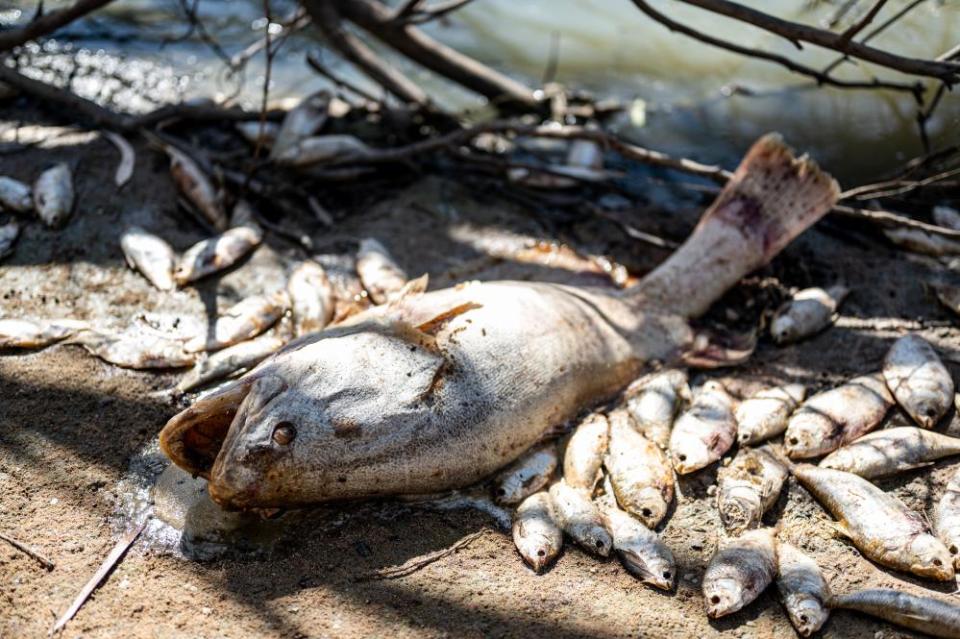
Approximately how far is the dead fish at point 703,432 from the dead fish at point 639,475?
0.09 metres

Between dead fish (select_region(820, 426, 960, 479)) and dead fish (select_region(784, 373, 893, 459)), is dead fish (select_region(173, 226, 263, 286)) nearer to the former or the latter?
dead fish (select_region(784, 373, 893, 459))

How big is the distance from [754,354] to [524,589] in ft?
6.95

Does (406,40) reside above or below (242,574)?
above

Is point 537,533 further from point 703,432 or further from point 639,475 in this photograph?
point 703,432

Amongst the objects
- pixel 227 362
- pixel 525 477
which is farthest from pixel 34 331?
pixel 525 477

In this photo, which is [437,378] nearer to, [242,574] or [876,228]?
[242,574]

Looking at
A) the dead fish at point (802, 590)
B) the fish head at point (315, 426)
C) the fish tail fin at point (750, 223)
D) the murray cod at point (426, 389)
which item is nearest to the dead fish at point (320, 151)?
the murray cod at point (426, 389)

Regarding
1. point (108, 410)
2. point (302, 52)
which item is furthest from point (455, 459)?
point (302, 52)

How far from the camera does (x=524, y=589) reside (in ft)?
11.5

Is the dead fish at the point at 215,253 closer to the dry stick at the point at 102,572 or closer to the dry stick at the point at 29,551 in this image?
the dry stick at the point at 102,572

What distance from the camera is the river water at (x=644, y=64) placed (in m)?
7.11

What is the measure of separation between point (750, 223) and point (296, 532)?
3183mm

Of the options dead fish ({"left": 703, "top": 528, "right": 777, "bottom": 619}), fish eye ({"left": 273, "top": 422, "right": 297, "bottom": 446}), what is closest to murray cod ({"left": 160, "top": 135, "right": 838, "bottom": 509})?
fish eye ({"left": 273, "top": 422, "right": 297, "bottom": 446})

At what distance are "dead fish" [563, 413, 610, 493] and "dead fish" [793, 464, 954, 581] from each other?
91cm
